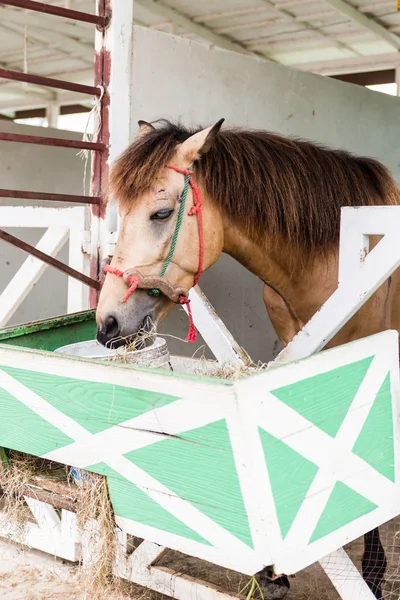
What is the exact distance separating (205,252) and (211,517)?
96 centimetres

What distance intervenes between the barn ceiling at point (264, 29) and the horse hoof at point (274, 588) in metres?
4.46

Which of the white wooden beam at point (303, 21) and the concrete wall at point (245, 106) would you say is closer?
the concrete wall at point (245, 106)

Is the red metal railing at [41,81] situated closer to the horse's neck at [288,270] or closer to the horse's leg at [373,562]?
the horse's neck at [288,270]

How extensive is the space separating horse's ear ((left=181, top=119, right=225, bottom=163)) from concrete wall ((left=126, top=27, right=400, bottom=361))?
82cm

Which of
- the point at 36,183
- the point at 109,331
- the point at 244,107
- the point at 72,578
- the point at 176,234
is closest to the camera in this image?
the point at 109,331

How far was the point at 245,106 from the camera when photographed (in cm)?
325

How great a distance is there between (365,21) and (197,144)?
4.39 metres

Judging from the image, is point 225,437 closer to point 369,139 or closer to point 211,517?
point 211,517

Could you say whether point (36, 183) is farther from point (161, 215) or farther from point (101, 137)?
point (161, 215)

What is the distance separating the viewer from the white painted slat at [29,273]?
2764 millimetres

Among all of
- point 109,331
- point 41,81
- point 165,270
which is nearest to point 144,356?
point 109,331

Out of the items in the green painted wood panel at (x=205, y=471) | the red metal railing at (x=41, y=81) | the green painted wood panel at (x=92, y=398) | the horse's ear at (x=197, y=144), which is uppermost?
the red metal railing at (x=41, y=81)

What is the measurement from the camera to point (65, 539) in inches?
82.8

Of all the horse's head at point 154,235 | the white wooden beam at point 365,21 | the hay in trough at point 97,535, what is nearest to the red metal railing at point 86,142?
the horse's head at point 154,235
